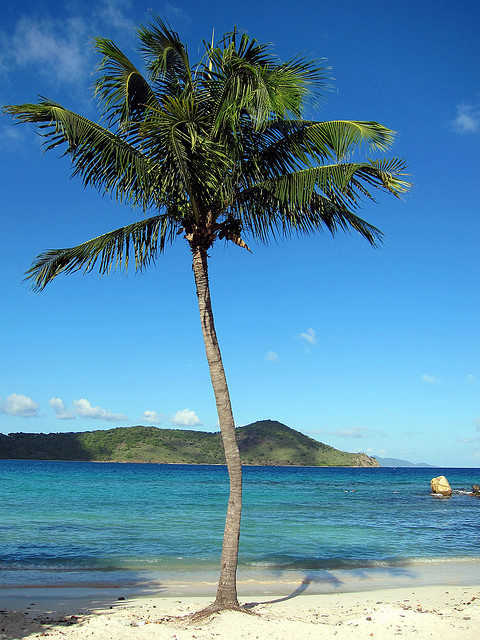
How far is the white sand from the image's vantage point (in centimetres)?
692

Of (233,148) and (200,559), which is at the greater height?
(233,148)

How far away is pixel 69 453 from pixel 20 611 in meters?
117

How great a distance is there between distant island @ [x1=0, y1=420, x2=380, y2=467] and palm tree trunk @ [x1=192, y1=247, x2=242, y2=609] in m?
109

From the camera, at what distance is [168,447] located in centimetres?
11962

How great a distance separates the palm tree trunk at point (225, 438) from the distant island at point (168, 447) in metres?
109

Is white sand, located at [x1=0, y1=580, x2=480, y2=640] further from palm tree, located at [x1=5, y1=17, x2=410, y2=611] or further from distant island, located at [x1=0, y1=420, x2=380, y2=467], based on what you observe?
distant island, located at [x1=0, y1=420, x2=380, y2=467]

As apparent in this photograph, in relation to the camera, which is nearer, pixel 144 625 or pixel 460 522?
pixel 144 625

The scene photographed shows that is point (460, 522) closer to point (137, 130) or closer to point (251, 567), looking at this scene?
point (251, 567)

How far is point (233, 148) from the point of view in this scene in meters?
7.75

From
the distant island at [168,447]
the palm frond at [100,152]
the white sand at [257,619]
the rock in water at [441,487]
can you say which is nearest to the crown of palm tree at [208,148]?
the palm frond at [100,152]

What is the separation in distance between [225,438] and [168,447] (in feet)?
381

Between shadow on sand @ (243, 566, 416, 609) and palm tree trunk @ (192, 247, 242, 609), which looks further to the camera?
shadow on sand @ (243, 566, 416, 609)

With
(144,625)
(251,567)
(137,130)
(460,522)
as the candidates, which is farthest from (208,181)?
(460,522)

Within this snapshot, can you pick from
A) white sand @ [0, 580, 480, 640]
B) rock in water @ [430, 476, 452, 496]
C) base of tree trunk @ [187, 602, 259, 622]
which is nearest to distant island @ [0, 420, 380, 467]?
rock in water @ [430, 476, 452, 496]
